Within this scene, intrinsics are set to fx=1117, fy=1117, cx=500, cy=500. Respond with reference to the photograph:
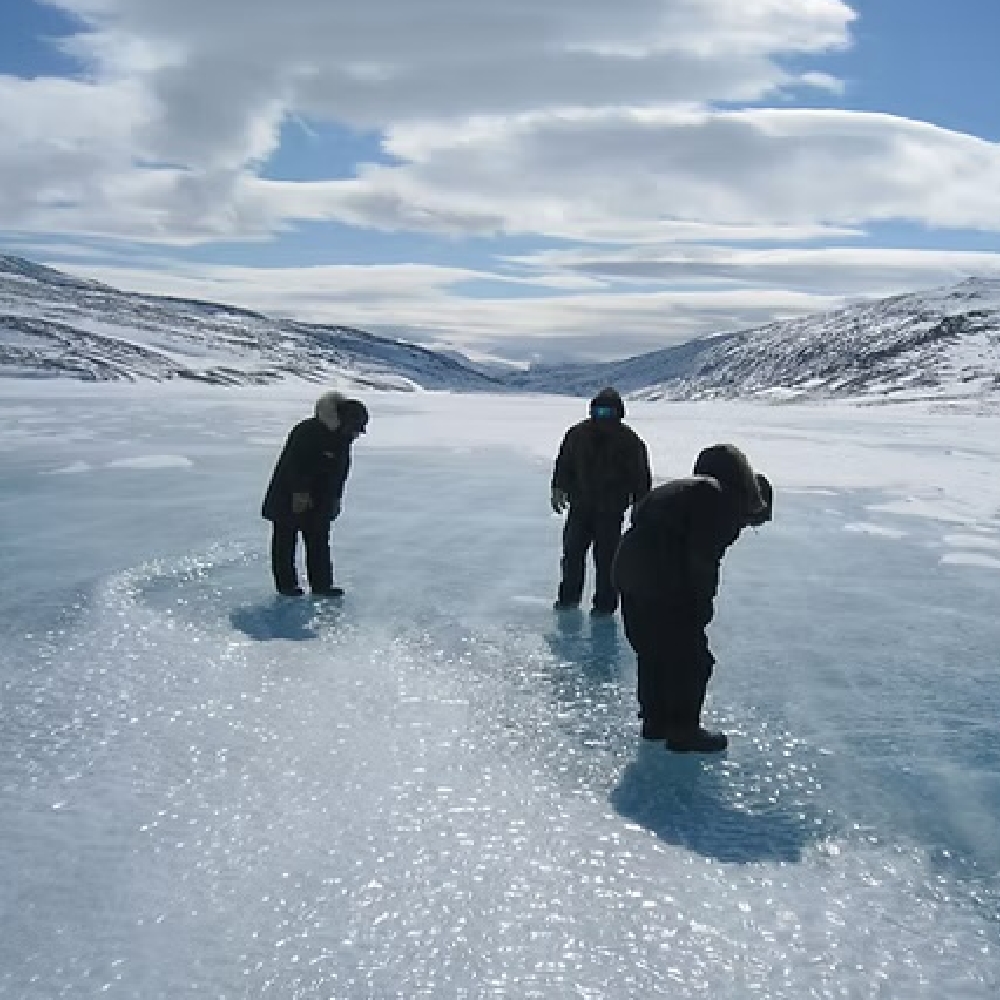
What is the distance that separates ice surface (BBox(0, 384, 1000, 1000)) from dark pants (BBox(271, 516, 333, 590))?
0.30 m

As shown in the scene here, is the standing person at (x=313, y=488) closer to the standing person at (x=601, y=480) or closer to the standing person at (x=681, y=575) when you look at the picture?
the standing person at (x=601, y=480)

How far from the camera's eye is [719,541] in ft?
17.4

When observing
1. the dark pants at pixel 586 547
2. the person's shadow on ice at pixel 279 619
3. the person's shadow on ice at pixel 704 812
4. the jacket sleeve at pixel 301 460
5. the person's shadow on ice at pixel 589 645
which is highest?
the jacket sleeve at pixel 301 460

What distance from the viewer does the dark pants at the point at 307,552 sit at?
28.4 ft

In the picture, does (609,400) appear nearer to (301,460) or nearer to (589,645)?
(589,645)

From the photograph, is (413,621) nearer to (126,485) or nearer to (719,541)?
(719,541)

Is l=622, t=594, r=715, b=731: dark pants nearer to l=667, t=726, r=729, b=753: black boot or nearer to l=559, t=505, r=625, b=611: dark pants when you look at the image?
l=667, t=726, r=729, b=753: black boot

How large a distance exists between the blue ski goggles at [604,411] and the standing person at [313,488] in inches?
68.3

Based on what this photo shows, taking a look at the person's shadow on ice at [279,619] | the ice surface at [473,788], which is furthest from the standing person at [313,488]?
the ice surface at [473,788]

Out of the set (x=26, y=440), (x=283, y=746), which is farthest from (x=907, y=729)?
(x=26, y=440)

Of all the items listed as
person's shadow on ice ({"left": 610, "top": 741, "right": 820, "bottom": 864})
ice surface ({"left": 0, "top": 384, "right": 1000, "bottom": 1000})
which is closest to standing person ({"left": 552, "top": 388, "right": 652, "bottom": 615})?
ice surface ({"left": 0, "top": 384, "right": 1000, "bottom": 1000})

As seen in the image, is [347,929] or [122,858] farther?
[122,858]

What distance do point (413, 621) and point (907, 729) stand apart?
3508 millimetres

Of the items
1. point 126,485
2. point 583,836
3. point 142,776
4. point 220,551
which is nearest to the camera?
point 583,836
